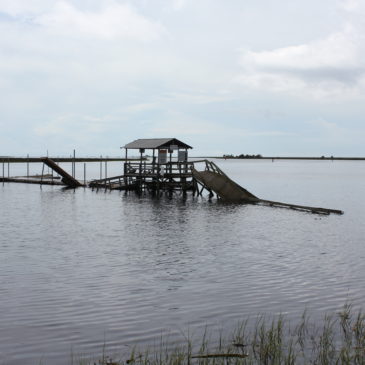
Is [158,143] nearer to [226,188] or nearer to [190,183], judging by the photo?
[190,183]

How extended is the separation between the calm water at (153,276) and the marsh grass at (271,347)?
551mm

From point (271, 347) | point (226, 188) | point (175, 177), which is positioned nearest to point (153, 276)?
point (271, 347)

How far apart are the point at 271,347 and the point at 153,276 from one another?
20.5 feet

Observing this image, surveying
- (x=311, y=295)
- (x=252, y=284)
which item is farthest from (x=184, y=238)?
(x=311, y=295)

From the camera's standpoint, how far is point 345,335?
8953mm

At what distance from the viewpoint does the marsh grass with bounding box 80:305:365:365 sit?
7.52 metres

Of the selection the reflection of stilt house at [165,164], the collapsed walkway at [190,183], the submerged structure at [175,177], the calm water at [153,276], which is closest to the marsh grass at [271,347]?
the calm water at [153,276]

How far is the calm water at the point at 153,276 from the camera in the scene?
9.12 m

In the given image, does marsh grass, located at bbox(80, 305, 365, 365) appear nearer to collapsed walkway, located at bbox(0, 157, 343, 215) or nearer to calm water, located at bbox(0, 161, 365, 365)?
calm water, located at bbox(0, 161, 365, 365)

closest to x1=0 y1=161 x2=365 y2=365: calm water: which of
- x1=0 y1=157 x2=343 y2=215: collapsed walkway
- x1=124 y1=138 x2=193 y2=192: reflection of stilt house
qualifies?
x1=0 y1=157 x2=343 y2=215: collapsed walkway

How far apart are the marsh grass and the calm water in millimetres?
551

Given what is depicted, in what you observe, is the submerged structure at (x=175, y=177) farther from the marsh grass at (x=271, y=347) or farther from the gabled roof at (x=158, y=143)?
the marsh grass at (x=271, y=347)

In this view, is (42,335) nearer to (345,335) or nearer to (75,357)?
(75,357)

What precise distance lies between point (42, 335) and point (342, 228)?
19660mm
